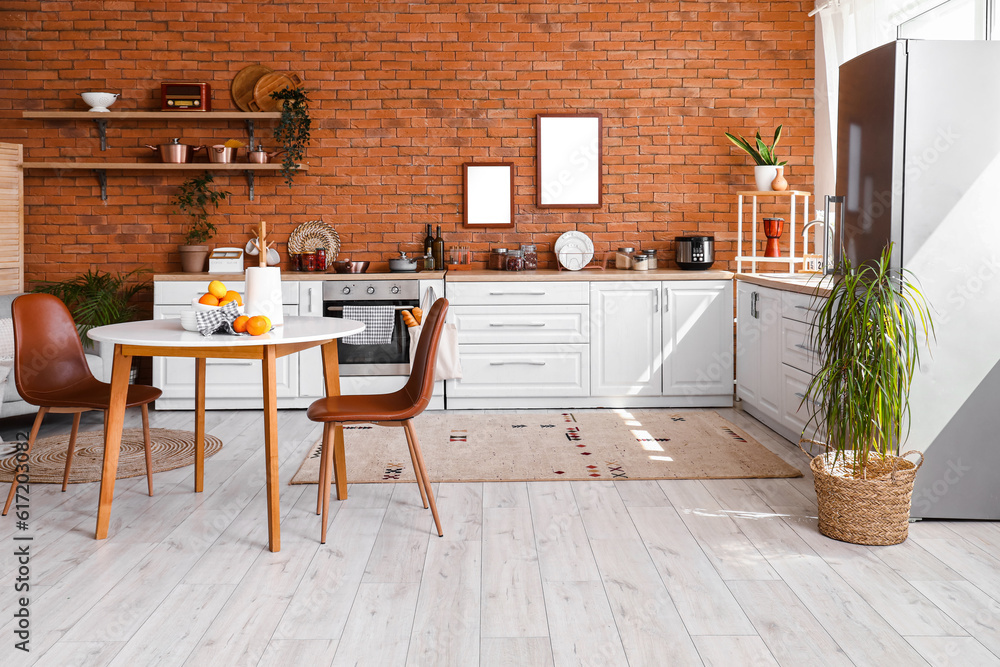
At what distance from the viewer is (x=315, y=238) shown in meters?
5.76

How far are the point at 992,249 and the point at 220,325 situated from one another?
2815 mm

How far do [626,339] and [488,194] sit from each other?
55.4 inches

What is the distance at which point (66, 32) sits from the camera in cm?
560

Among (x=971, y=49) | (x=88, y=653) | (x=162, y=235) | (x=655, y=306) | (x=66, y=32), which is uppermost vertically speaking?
(x=66, y=32)

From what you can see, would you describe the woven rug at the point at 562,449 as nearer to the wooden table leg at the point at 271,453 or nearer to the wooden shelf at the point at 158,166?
the wooden table leg at the point at 271,453

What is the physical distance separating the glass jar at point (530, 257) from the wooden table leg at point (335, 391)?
2.48 metres

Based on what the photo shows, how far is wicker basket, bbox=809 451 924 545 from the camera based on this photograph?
→ 9.48ft

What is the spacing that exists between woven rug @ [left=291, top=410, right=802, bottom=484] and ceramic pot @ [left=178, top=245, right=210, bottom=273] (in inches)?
66.3

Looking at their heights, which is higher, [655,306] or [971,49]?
[971,49]

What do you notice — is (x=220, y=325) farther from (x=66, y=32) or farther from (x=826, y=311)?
(x=66, y=32)

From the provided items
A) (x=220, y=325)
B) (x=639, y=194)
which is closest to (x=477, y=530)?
(x=220, y=325)

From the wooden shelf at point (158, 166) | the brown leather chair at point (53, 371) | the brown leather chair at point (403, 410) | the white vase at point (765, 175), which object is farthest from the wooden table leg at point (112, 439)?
the white vase at point (765, 175)

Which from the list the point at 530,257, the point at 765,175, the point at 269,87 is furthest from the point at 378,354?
the point at 765,175

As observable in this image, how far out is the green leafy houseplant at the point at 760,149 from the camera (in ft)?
18.0
